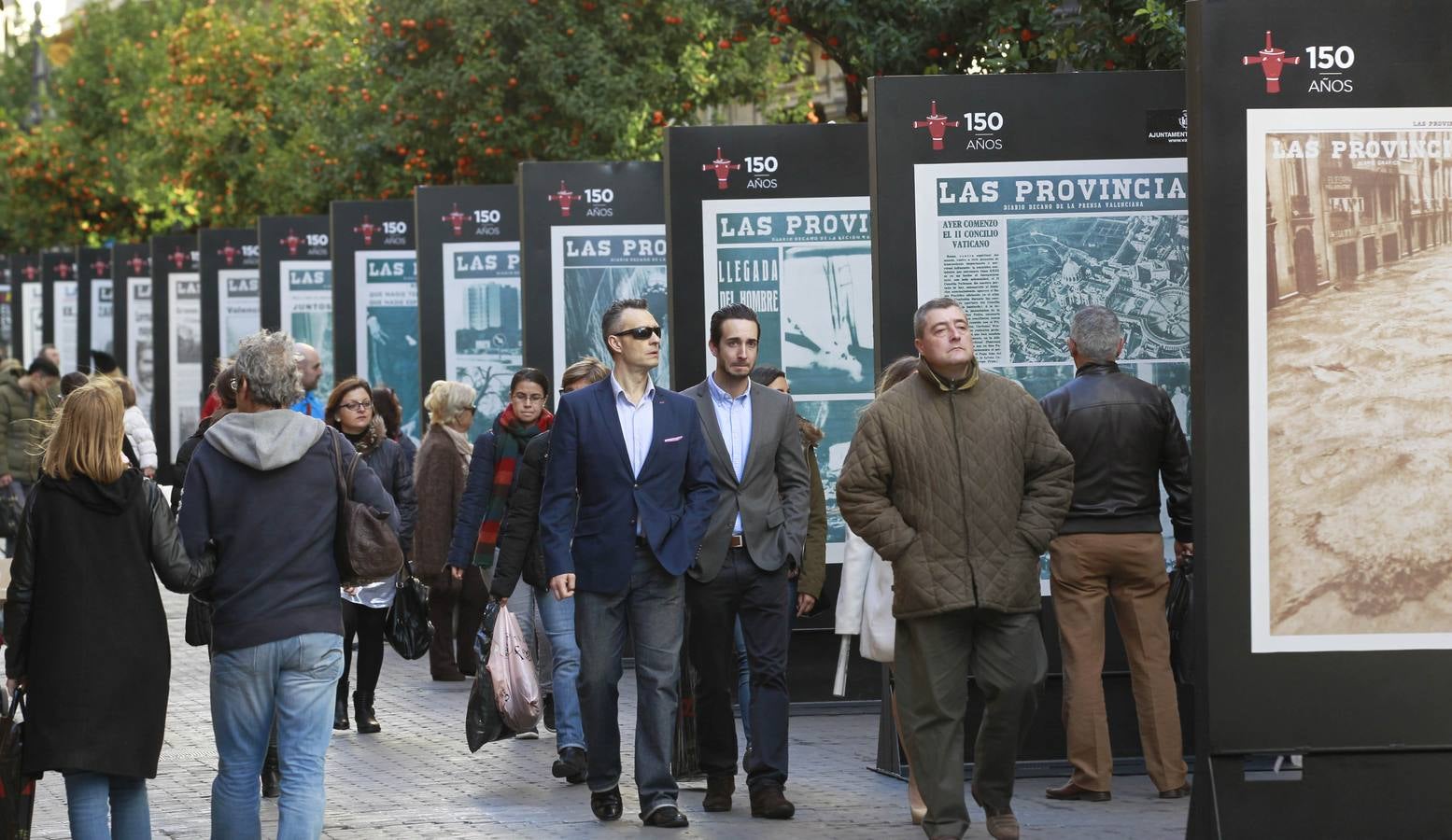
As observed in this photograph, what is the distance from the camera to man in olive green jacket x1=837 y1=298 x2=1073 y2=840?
8.05 m

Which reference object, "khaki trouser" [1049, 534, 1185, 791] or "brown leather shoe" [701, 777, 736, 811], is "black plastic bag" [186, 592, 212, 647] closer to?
"brown leather shoe" [701, 777, 736, 811]

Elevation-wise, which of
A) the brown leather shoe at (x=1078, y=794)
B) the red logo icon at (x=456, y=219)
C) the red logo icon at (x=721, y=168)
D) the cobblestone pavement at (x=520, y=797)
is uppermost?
the red logo icon at (x=456, y=219)

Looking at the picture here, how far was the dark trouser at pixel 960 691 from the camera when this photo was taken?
813cm

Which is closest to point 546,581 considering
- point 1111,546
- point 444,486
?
point 1111,546

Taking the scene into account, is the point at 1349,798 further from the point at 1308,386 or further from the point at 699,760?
the point at 699,760

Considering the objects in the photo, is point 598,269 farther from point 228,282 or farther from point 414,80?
point 228,282

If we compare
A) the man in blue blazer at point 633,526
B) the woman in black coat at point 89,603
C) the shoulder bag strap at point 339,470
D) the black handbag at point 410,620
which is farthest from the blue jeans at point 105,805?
the black handbag at point 410,620

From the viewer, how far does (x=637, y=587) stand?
883 cm

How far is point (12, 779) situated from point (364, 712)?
489 cm

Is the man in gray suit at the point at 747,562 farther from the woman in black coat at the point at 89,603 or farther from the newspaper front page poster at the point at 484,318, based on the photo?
the newspaper front page poster at the point at 484,318

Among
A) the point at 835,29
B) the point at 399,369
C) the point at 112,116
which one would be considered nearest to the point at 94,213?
the point at 112,116

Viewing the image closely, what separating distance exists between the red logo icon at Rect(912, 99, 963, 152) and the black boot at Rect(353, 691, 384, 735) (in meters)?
4.20

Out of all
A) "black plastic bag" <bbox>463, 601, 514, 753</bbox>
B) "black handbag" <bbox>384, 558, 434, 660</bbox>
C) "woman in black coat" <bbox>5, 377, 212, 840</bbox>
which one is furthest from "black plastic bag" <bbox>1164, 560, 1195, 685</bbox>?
"woman in black coat" <bbox>5, 377, 212, 840</bbox>

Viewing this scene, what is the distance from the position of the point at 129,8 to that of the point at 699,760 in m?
48.4
